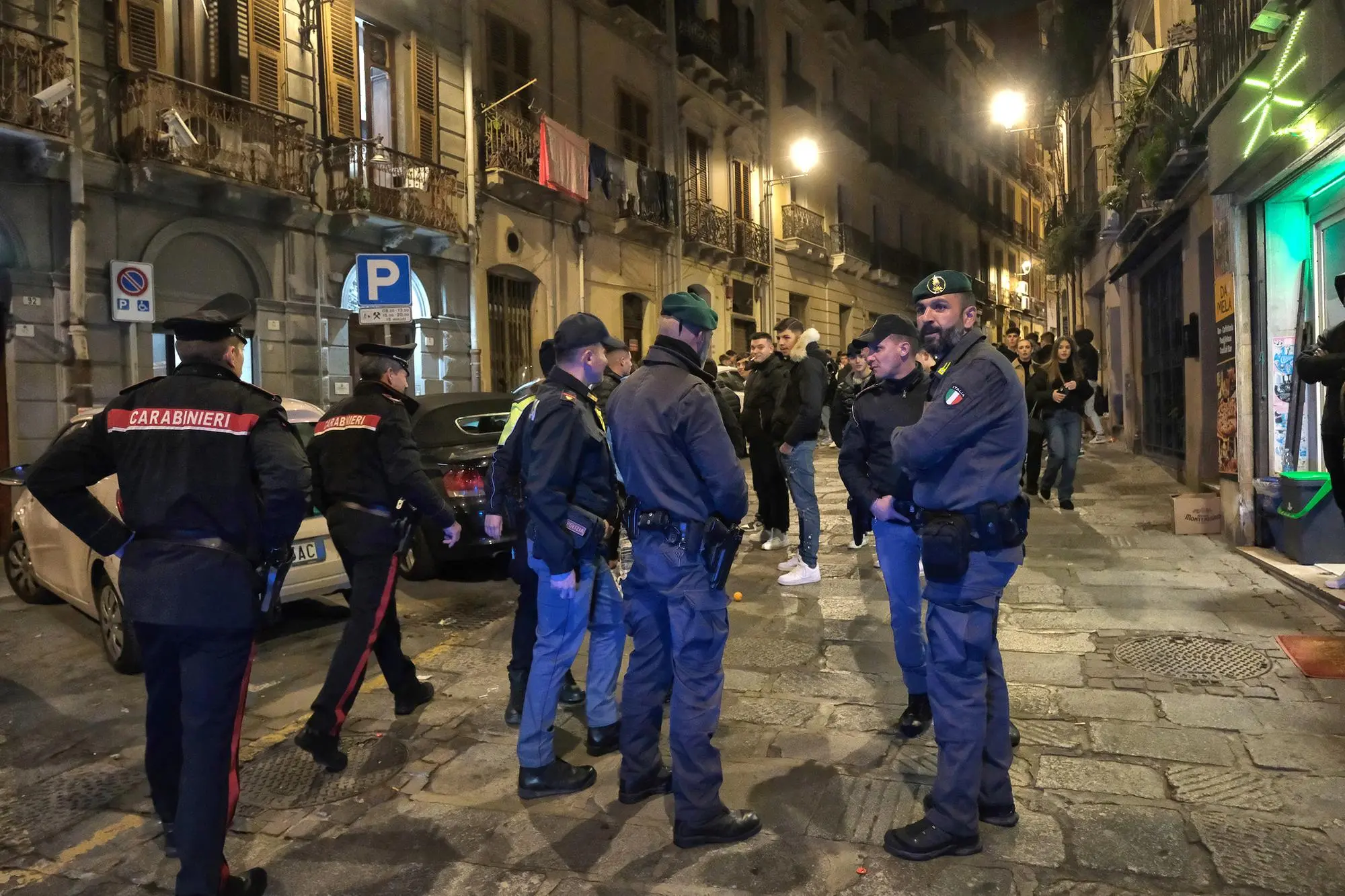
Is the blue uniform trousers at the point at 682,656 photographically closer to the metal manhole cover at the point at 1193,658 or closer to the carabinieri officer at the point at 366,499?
the carabinieri officer at the point at 366,499

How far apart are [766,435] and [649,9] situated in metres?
15.4

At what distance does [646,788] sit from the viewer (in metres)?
3.59

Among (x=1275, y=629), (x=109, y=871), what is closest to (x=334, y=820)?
(x=109, y=871)

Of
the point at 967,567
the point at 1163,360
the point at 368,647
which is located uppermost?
the point at 1163,360

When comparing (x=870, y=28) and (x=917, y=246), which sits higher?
(x=870, y=28)

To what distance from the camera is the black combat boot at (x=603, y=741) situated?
4.11 meters

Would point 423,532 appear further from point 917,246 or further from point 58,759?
point 917,246

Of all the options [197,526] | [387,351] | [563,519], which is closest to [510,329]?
[387,351]

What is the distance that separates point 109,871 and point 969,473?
10.8 ft

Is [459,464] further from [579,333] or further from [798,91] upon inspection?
[798,91]

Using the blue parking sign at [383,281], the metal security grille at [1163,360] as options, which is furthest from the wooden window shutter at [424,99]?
the metal security grille at [1163,360]

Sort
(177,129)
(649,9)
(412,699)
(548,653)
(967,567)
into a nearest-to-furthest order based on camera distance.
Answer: (967,567) < (548,653) < (412,699) < (177,129) < (649,9)

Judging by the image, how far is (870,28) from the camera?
1225 inches

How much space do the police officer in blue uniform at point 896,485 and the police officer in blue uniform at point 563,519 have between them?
1.24 m
